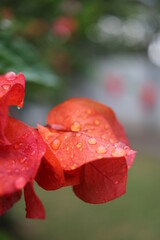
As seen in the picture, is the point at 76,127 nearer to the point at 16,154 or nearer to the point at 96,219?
the point at 16,154

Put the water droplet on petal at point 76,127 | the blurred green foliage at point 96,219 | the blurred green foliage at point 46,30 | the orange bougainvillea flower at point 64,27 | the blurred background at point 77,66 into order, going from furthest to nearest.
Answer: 1. the blurred green foliage at point 96,219
2. the orange bougainvillea flower at point 64,27
3. the blurred background at point 77,66
4. the blurred green foliage at point 46,30
5. the water droplet on petal at point 76,127

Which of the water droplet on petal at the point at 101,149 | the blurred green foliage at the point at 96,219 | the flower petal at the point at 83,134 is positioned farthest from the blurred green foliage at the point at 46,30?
the blurred green foliage at the point at 96,219

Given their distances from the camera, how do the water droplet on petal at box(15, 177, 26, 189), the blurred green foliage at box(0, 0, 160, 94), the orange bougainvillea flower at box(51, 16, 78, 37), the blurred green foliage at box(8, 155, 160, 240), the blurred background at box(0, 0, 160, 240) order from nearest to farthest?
the water droplet on petal at box(15, 177, 26, 189) → the blurred green foliage at box(0, 0, 160, 94) → the blurred background at box(0, 0, 160, 240) → the orange bougainvillea flower at box(51, 16, 78, 37) → the blurred green foliage at box(8, 155, 160, 240)

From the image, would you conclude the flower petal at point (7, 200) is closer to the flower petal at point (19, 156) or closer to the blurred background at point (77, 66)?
the flower petal at point (19, 156)

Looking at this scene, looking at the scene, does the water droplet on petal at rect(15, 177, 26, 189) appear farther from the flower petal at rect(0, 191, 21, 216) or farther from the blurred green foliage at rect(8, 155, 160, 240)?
the blurred green foliage at rect(8, 155, 160, 240)

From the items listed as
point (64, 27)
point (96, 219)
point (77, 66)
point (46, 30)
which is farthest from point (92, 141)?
point (96, 219)

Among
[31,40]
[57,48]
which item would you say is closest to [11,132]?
[31,40]

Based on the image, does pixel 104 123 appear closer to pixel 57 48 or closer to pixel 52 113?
pixel 52 113

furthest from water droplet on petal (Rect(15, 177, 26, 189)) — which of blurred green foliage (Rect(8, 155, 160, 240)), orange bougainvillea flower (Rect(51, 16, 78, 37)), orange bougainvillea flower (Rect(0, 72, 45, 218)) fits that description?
blurred green foliage (Rect(8, 155, 160, 240))
